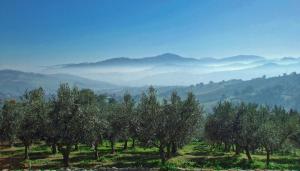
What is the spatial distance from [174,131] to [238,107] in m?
33.3

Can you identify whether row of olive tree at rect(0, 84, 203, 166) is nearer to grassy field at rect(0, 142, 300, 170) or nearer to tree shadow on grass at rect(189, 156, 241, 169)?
grassy field at rect(0, 142, 300, 170)

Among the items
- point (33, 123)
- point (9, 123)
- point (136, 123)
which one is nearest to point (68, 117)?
point (136, 123)

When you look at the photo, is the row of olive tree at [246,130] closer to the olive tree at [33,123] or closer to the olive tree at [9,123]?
the olive tree at [33,123]

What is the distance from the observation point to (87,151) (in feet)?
314

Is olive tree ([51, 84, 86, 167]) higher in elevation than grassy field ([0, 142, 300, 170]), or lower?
higher

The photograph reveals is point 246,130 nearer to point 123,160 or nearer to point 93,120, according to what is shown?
point 123,160

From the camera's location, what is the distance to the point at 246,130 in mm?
87875

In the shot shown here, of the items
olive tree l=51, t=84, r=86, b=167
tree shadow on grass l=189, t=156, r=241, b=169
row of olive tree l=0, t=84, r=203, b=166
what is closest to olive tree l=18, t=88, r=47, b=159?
row of olive tree l=0, t=84, r=203, b=166

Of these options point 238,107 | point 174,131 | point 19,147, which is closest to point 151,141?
point 174,131

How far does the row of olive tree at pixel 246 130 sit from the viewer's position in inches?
3342

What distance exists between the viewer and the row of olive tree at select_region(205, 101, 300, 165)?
278 ft

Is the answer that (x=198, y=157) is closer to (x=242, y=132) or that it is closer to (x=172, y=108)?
(x=242, y=132)

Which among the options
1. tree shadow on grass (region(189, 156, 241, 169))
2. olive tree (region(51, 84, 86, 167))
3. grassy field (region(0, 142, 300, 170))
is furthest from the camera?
tree shadow on grass (region(189, 156, 241, 169))

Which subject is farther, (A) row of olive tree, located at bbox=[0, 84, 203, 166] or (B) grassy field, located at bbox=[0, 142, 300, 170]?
(B) grassy field, located at bbox=[0, 142, 300, 170]
